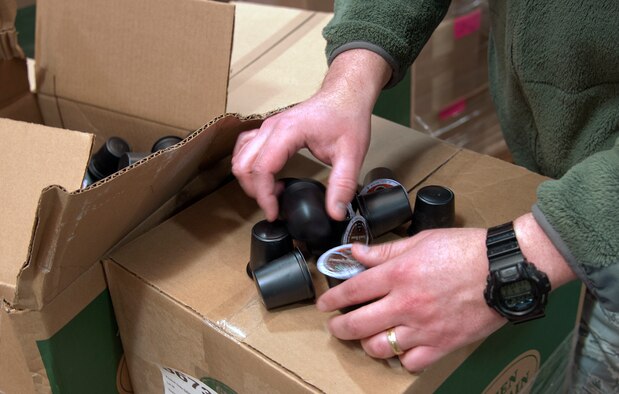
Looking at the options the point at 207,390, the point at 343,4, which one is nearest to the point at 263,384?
the point at 207,390

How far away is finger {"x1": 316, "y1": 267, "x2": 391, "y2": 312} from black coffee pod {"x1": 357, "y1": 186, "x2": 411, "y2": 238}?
0.11 metres

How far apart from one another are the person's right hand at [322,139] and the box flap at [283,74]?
0.85ft

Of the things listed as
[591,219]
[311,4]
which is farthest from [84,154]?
[311,4]

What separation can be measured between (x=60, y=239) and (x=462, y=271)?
14.6 inches

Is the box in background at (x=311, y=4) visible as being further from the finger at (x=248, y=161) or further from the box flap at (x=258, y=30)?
the finger at (x=248, y=161)

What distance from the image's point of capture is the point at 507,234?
1.88ft

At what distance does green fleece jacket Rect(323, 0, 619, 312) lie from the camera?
538mm

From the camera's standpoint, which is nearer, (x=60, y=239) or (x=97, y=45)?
(x=60, y=239)

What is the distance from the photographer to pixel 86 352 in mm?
728

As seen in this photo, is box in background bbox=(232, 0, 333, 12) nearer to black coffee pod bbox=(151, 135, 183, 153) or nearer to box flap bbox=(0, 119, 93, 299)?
black coffee pod bbox=(151, 135, 183, 153)

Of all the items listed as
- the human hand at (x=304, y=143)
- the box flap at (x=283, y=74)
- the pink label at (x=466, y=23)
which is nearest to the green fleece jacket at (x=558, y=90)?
the human hand at (x=304, y=143)

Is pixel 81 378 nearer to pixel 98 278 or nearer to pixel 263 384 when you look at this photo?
pixel 98 278

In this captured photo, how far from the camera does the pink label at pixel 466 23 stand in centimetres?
173

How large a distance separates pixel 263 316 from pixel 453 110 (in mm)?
1388
